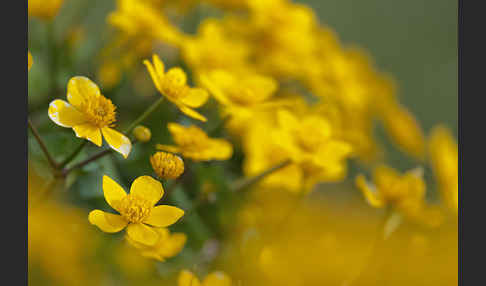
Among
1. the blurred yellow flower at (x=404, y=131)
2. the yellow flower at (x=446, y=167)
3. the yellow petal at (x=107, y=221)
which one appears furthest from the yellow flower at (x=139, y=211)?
the blurred yellow flower at (x=404, y=131)

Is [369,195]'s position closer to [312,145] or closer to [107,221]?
[312,145]

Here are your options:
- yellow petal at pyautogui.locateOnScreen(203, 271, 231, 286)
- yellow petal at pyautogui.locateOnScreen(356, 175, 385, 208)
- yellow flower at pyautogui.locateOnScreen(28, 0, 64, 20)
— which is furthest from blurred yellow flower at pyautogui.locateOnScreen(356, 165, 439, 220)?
yellow flower at pyautogui.locateOnScreen(28, 0, 64, 20)

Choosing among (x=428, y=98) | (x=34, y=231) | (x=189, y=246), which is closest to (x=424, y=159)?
(x=428, y=98)

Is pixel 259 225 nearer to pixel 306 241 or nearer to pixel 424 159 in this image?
pixel 306 241

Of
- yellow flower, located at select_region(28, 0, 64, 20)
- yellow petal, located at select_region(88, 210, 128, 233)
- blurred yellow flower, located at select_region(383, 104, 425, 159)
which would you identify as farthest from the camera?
blurred yellow flower, located at select_region(383, 104, 425, 159)

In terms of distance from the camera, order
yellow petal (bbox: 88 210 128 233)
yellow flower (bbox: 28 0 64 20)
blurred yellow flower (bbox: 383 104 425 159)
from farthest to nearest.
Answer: blurred yellow flower (bbox: 383 104 425 159)
yellow flower (bbox: 28 0 64 20)
yellow petal (bbox: 88 210 128 233)

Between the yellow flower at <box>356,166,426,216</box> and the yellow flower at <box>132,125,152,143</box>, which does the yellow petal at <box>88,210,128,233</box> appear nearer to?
the yellow flower at <box>132,125,152,143</box>
